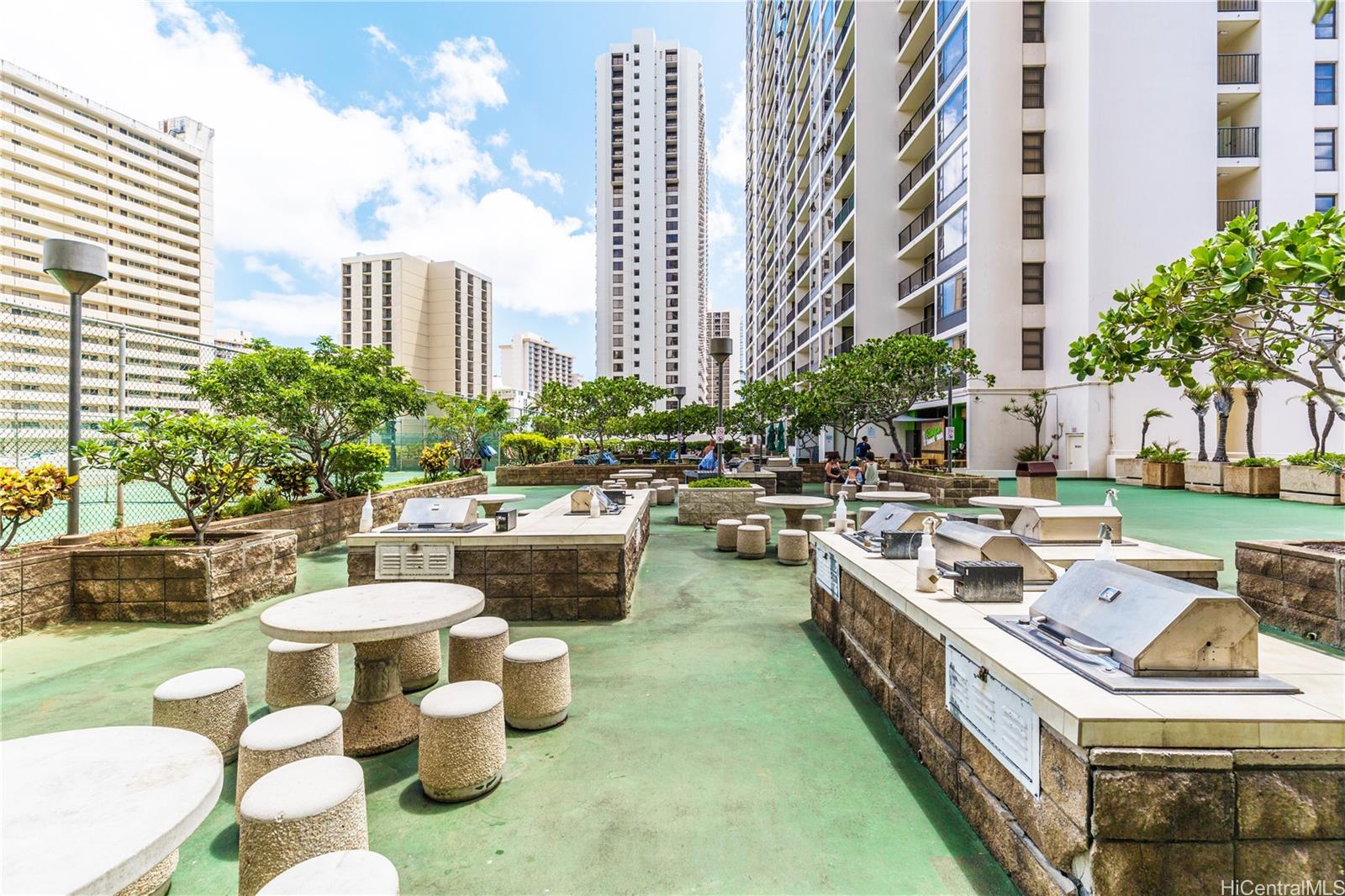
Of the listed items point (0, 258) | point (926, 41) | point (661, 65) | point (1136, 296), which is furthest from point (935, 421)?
point (0, 258)

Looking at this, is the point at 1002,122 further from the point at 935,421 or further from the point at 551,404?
the point at 551,404

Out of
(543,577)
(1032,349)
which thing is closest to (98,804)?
(543,577)

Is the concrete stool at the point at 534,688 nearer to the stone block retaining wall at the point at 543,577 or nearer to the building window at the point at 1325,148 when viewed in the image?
the stone block retaining wall at the point at 543,577

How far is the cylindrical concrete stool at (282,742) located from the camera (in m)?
2.75

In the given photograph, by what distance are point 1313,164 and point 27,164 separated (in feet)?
370

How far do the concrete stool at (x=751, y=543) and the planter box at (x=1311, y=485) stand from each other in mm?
13307

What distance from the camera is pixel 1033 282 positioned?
2359 centimetres

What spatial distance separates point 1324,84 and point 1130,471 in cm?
1694

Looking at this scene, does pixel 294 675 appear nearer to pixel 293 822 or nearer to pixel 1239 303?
pixel 293 822

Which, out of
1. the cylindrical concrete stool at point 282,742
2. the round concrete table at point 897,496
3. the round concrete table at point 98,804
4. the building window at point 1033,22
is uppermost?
the building window at point 1033,22

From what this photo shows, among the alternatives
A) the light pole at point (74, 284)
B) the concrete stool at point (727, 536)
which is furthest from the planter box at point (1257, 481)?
the light pole at point (74, 284)

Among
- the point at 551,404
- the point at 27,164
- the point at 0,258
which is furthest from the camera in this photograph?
the point at 27,164

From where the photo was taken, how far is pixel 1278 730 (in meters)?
1.99

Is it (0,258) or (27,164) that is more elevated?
(27,164)
